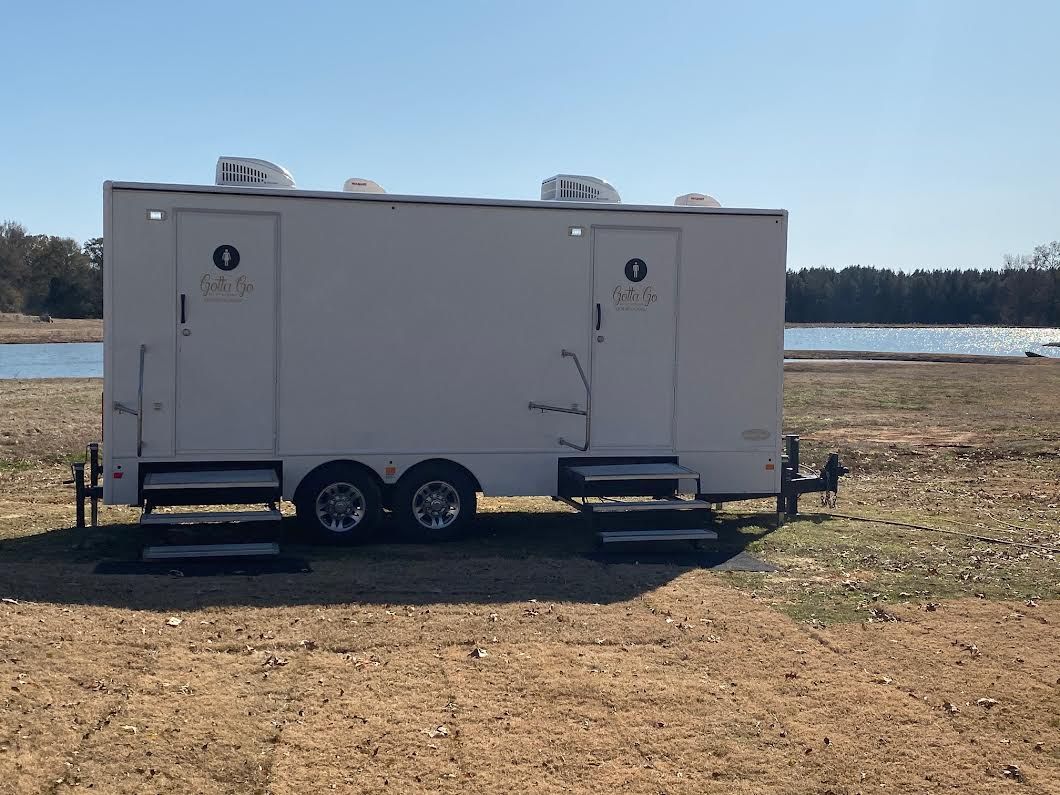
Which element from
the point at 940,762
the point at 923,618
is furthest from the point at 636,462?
the point at 940,762

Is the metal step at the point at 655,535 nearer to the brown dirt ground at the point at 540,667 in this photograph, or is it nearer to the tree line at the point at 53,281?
the brown dirt ground at the point at 540,667

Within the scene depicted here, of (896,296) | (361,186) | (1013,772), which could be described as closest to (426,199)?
(361,186)

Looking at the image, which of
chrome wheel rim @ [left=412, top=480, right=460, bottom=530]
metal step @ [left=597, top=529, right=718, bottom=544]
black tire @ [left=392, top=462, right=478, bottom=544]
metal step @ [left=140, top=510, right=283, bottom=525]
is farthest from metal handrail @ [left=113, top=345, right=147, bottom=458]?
metal step @ [left=597, top=529, right=718, bottom=544]

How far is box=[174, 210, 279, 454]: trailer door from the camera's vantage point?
31.7 feet

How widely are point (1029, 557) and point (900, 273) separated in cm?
12659

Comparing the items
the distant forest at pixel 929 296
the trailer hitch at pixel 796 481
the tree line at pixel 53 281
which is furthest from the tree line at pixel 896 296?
the trailer hitch at pixel 796 481

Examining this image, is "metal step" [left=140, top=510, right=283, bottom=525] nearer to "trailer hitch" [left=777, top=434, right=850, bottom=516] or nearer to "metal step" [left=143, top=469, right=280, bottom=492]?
"metal step" [left=143, top=469, right=280, bottom=492]

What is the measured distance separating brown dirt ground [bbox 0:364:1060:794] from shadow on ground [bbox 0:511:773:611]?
0.14 ft

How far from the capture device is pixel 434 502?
407 inches

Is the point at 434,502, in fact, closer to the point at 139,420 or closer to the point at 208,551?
the point at 208,551

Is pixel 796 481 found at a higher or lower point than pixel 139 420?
lower

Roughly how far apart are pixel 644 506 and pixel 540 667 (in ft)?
12.5

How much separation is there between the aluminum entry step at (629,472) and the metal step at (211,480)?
288cm

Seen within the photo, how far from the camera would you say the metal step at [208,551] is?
912 centimetres
